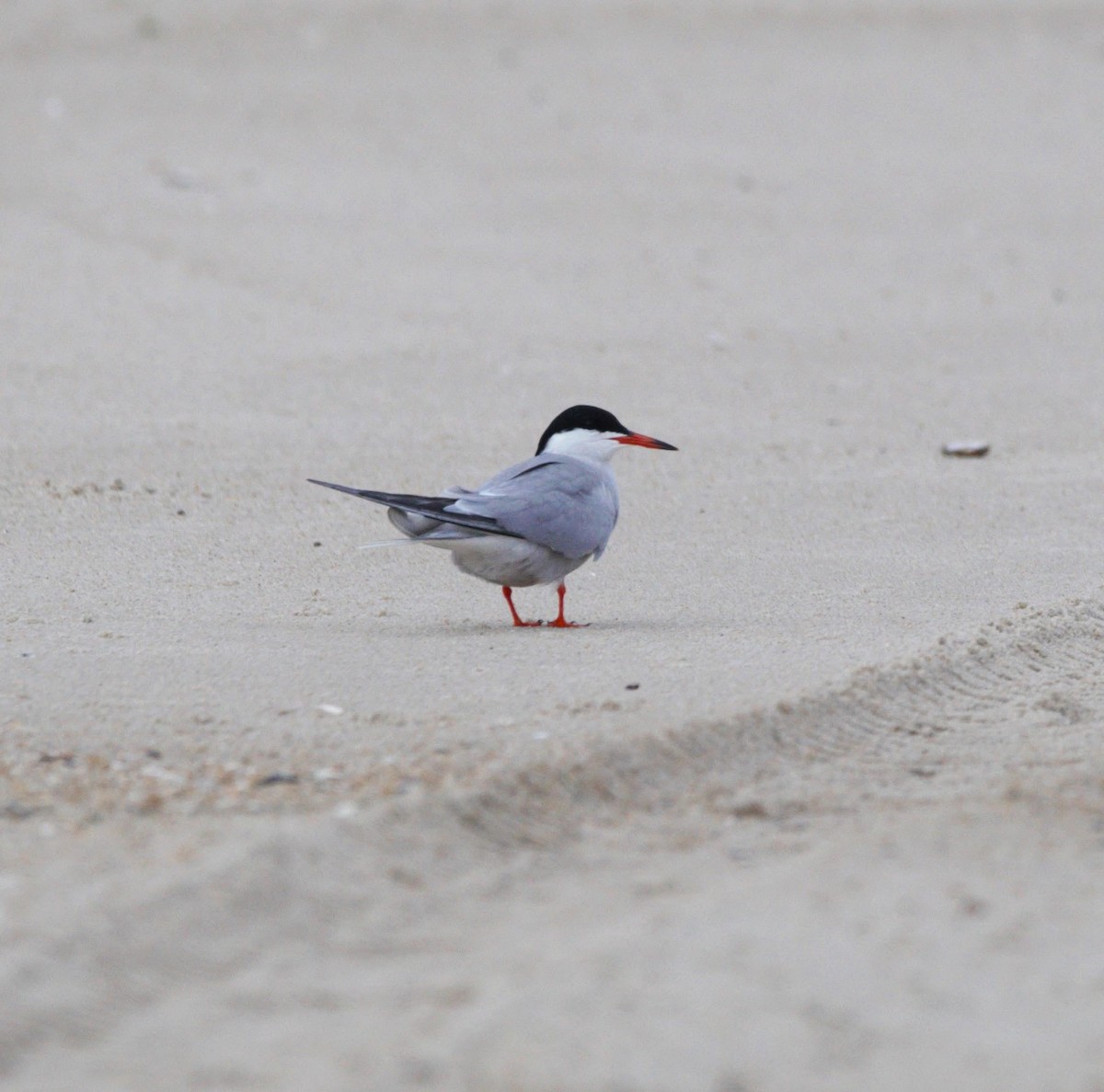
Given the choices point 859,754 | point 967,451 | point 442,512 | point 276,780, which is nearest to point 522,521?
point 442,512

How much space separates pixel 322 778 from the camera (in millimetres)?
3260

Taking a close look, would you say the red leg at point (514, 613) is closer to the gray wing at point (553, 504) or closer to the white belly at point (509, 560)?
the white belly at point (509, 560)

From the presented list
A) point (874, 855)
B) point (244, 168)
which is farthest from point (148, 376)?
point (874, 855)

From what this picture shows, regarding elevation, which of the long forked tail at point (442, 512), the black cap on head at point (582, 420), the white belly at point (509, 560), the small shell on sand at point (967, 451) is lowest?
the white belly at point (509, 560)

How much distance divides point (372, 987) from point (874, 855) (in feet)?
2.84

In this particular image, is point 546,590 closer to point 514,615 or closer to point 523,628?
point 514,615

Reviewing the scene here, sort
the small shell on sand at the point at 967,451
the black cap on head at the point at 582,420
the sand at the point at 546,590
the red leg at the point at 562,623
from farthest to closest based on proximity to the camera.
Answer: the small shell on sand at the point at 967,451 → the black cap on head at the point at 582,420 → the red leg at the point at 562,623 → the sand at the point at 546,590

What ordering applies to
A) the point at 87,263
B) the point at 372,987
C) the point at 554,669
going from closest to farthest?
the point at 372,987 < the point at 554,669 < the point at 87,263

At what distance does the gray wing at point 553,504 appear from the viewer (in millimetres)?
4727

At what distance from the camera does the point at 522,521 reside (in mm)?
4719

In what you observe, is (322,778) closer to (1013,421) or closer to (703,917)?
(703,917)

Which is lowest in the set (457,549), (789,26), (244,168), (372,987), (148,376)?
(372,987)

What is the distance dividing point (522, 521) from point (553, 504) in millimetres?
139

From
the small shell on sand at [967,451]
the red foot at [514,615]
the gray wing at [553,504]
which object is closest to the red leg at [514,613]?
the red foot at [514,615]
